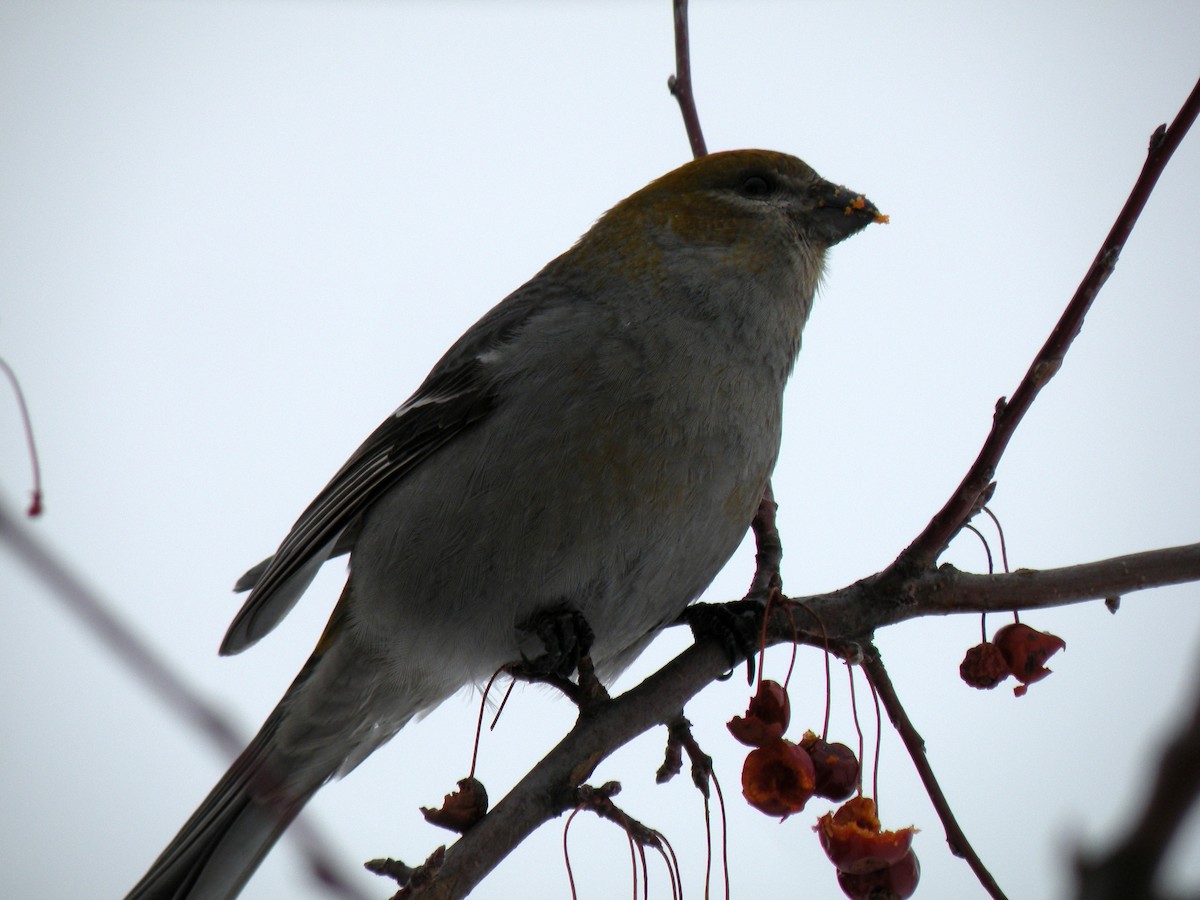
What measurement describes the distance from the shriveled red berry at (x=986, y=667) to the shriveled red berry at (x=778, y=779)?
431mm

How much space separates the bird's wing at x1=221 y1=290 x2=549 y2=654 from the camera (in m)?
3.70

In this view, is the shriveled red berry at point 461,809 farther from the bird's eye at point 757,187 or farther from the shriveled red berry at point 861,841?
the bird's eye at point 757,187

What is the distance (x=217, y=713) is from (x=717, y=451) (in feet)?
7.27

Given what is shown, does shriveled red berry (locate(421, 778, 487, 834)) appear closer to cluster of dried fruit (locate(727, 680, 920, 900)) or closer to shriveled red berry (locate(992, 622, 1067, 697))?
cluster of dried fruit (locate(727, 680, 920, 900))

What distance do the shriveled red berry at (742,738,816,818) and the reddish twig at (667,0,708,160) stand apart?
1.99 m

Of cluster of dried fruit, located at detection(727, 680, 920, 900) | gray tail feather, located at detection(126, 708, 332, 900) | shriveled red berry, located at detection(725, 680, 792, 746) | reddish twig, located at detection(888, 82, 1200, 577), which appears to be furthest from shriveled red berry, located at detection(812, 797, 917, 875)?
gray tail feather, located at detection(126, 708, 332, 900)

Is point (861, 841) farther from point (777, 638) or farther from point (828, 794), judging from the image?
point (777, 638)

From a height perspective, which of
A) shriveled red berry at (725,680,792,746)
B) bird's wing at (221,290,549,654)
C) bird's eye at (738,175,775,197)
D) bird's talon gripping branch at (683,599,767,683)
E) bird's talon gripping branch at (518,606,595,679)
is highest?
bird's wing at (221,290,549,654)

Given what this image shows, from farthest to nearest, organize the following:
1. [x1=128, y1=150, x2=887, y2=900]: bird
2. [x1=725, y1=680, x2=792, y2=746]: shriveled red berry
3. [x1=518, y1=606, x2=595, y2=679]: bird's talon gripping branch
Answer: [x1=128, y1=150, x2=887, y2=900]: bird < [x1=518, y1=606, x2=595, y2=679]: bird's talon gripping branch < [x1=725, y1=680, x2=792, y2=746]: shriveled red berry

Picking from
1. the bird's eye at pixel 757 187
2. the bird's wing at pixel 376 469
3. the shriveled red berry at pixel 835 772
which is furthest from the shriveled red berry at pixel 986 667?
the bird's eye at pixel 757 187

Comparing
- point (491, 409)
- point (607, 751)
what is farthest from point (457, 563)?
point (607, 751)

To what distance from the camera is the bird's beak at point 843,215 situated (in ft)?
13.4

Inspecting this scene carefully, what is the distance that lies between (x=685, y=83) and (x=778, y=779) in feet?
6.79

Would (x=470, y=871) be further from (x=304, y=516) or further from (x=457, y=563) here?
(x=304, y=516)
